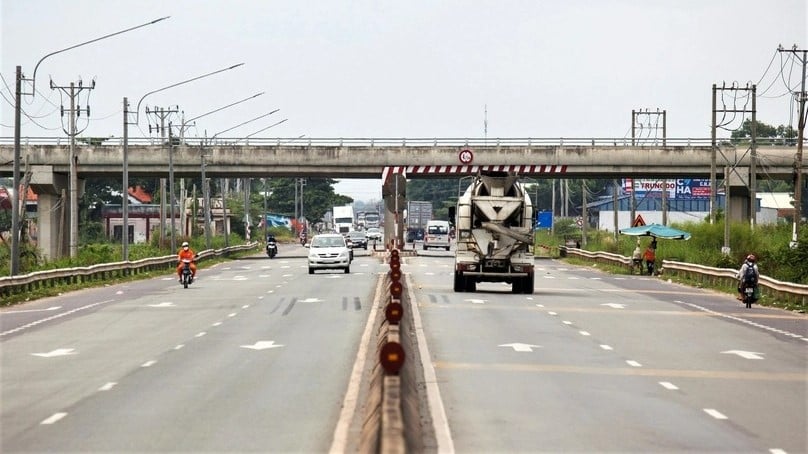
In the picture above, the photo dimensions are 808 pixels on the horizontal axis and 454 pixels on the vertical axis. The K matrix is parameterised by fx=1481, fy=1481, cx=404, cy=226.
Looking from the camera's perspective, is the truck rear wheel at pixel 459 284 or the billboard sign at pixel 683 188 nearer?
the truck rear wheel at pixel 459 284

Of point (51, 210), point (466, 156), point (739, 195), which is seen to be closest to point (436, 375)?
point (466, 156)

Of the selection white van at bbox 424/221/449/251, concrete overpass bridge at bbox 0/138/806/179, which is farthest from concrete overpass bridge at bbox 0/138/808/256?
white van at bbox 424/221/449/251

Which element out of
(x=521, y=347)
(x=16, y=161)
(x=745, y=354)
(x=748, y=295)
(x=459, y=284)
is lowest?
(x=745, y=354)

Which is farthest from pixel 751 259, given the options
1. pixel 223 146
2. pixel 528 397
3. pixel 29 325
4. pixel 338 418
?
pixel 223 146

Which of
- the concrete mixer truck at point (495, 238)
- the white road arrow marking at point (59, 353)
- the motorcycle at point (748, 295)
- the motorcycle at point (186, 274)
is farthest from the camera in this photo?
the motorcycle at point (186, 274)

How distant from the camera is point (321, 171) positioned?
86500 millimetres

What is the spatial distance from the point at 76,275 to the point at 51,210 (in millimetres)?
36384

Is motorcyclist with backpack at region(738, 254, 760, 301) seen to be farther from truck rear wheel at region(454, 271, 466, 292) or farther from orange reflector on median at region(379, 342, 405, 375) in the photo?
orange reflector on median at region(379, 342, 405, 375)

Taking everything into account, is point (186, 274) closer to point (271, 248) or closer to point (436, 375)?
point (436, 375)

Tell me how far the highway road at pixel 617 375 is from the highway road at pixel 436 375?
40 mm

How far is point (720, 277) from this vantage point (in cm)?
5406

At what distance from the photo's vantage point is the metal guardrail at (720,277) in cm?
4181

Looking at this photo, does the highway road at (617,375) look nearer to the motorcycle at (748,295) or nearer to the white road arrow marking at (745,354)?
the white road arrow marking at (745,354)

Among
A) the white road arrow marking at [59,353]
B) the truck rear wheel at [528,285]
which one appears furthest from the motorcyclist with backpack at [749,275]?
the white road arrow marking at [59,353]
